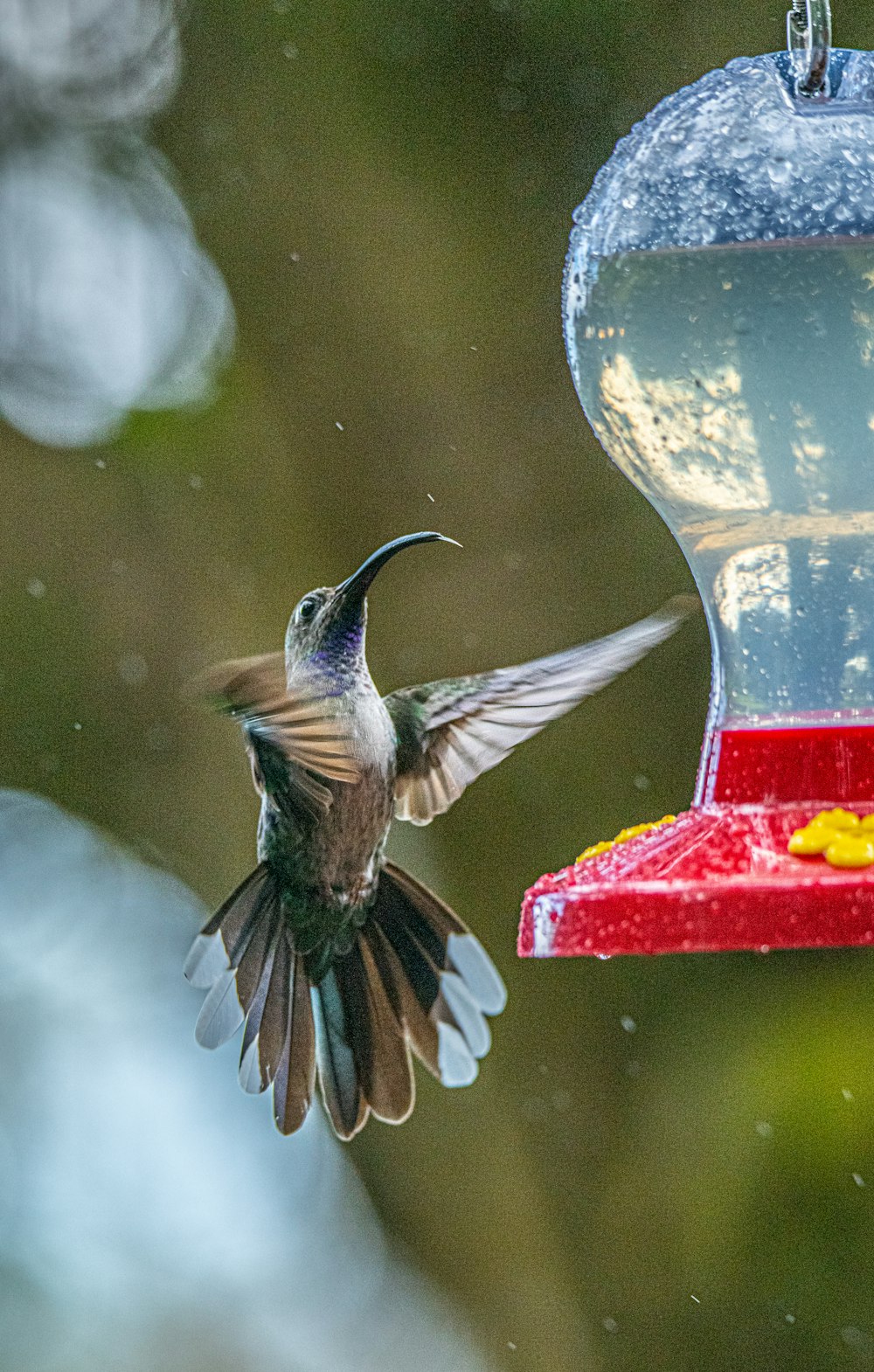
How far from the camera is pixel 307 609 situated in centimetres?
277

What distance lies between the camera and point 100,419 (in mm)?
4465

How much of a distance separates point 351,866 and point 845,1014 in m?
1.78

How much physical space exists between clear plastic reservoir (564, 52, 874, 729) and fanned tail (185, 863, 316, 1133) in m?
1.01

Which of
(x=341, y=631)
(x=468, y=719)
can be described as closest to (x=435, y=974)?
(x=468, y=719)

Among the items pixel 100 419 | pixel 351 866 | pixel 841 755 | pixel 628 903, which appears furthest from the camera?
pixel 100 419

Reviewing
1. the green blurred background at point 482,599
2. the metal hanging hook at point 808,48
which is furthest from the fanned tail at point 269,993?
the metal hanging hook at point 808,48

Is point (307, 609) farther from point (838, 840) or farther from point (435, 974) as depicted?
point (838, 840)

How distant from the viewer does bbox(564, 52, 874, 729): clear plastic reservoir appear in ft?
6.82

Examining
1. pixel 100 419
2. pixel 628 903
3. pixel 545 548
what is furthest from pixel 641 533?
pixel 628 903

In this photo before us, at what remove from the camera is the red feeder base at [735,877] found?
5.46ft

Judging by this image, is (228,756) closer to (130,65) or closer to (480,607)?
(480,607)

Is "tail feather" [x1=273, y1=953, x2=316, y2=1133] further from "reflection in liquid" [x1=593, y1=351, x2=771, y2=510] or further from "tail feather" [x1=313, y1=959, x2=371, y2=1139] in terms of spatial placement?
"reflection in liquid" [x1=593, y1=351, x2=771, y2=510]

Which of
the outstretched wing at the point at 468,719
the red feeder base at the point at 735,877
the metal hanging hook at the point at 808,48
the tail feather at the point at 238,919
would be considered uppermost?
the metal hanging hook at the point at 808,48

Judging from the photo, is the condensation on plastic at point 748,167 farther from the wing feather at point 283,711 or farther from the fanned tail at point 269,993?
the fanned tail at point 269,993
